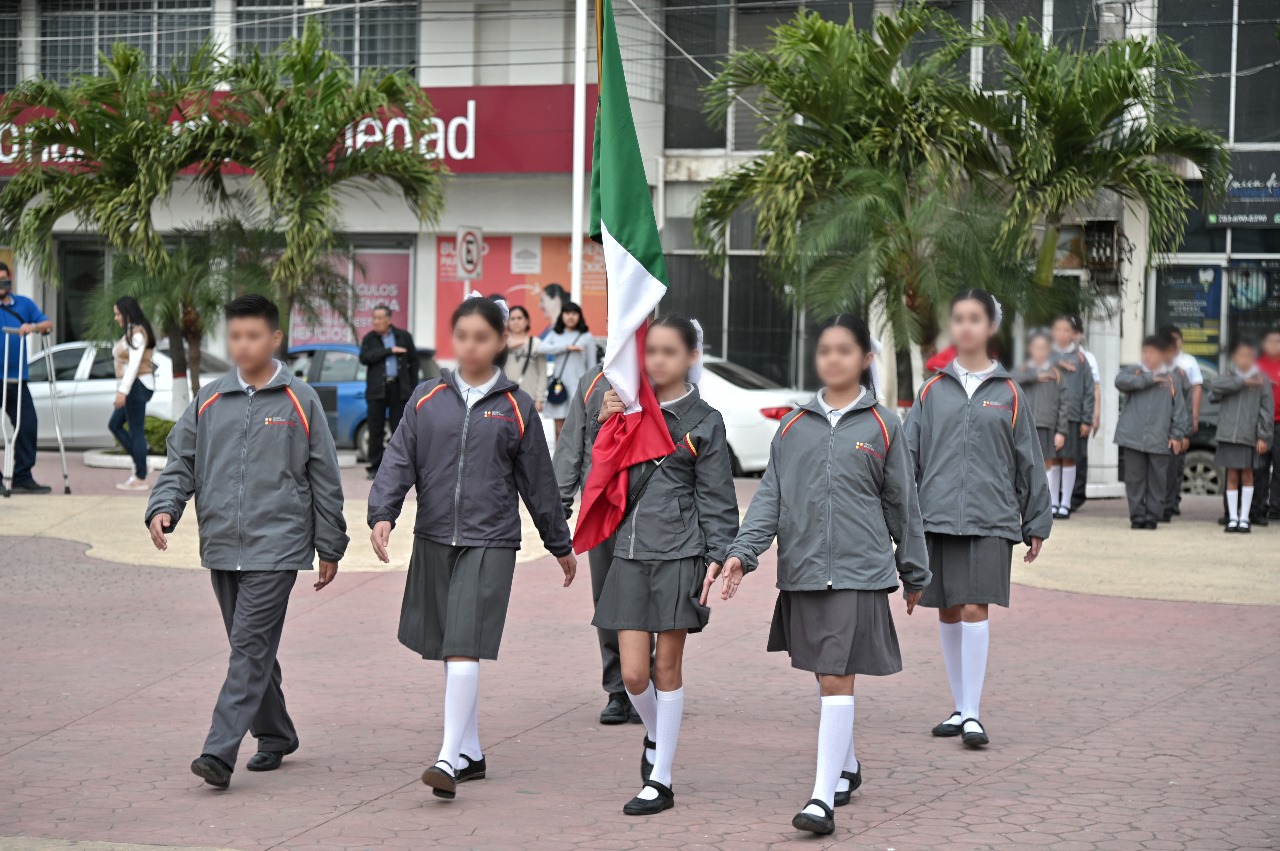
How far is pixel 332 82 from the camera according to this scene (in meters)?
19.1

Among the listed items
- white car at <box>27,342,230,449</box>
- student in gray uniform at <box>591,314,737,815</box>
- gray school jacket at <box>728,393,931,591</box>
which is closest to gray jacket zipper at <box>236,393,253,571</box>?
student in gray uniform at <box>591,314,737,815</box>

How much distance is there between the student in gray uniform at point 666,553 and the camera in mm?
5961

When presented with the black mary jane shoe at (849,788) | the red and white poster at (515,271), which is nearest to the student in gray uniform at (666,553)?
the black mary jane shoe at (849,788)

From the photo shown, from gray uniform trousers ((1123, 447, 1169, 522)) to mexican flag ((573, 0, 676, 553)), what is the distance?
996 centimetres

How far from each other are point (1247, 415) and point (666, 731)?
10830 mm

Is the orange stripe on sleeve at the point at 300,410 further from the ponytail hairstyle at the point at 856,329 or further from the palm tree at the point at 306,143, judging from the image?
the palm tree at the point at 306,143

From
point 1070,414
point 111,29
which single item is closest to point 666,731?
point 1070,414

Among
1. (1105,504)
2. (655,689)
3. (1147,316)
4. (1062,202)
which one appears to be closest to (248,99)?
(1062,202)

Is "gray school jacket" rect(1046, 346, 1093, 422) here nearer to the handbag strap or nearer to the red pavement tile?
the red pavement tile

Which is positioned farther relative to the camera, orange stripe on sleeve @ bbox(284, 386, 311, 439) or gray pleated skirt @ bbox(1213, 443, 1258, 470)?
gray pleated skirt @ bbox(1213, 443, 1258, 470)

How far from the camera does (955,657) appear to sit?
723 centimetres

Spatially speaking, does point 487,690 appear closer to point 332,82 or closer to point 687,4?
point 332,82

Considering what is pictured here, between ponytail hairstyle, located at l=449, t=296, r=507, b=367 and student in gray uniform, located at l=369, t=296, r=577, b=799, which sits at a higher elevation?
ponytail hairstyle, located at l=449, t=296, r=507, b=367

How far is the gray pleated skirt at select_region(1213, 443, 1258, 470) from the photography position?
1519cm
